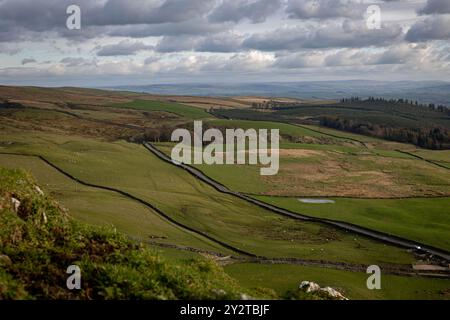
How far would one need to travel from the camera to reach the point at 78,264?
14.4 meters

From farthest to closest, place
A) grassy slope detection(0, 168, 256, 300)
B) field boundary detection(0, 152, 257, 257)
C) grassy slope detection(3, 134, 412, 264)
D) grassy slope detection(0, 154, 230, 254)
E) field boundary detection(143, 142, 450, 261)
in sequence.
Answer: field boundary detection(143, 142, 450, 261)
grassy slope detection(3, 134, 412, 264)
field boundary detection(0, 152, 257, 257)
grassy slope detection(0, 154, 230, 254)
grassy slope detection(0, 168, 256, 300)

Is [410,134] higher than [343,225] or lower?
higher

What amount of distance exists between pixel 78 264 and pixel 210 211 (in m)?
51.9

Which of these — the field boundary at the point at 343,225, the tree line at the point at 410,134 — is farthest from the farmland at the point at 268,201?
the tree line at the point at 410,134

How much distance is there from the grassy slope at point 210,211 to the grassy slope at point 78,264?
108 ft

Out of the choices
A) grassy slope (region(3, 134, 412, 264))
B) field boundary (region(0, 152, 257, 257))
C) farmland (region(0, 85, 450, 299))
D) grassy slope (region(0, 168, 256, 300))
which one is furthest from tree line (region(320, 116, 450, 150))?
grassy slope (region(0, 168, 256, 300))

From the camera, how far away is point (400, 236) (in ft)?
185

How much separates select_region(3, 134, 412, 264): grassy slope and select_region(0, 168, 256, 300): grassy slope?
32944 millimetres

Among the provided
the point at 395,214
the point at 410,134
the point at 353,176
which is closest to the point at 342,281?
the point at 395,214

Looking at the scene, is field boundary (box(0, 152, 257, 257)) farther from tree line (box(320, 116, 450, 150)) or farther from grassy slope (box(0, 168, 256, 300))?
tree line (box(320, 116, 450, 150))

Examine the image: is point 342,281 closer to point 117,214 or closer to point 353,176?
point 117,214

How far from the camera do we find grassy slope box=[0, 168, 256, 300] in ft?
44.2
